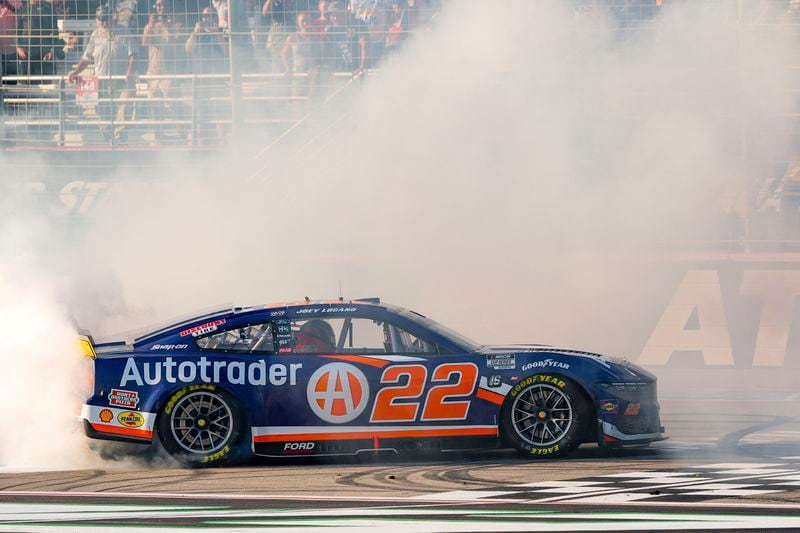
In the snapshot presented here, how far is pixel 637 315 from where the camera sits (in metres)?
13.4

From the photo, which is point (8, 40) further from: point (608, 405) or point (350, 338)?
point (608, 405)

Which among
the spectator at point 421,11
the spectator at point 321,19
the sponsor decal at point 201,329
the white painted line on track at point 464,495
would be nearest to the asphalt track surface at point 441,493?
the white painted line on track at point 464,495

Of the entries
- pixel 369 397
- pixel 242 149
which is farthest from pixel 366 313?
pixel 242 149

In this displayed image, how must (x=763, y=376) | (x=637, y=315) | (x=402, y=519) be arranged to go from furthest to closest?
(x=637, y=315)
(x=763, y=376)
(x=402, y=519)

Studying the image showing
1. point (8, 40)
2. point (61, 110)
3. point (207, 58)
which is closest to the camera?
point (207, 58)

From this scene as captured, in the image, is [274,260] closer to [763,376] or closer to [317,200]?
[317,200]

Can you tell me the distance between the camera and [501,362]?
294 inches

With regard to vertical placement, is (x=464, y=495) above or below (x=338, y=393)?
below

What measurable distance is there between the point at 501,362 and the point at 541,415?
0.39 meters

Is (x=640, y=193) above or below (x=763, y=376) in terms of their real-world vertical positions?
above

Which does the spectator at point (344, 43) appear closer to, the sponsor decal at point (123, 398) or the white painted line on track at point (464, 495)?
the sponsor decal at point (123, 398)

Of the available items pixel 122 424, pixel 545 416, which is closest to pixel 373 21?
pixel 545 416

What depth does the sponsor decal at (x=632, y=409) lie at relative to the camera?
7469mm

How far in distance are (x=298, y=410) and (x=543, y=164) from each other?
278 inches
